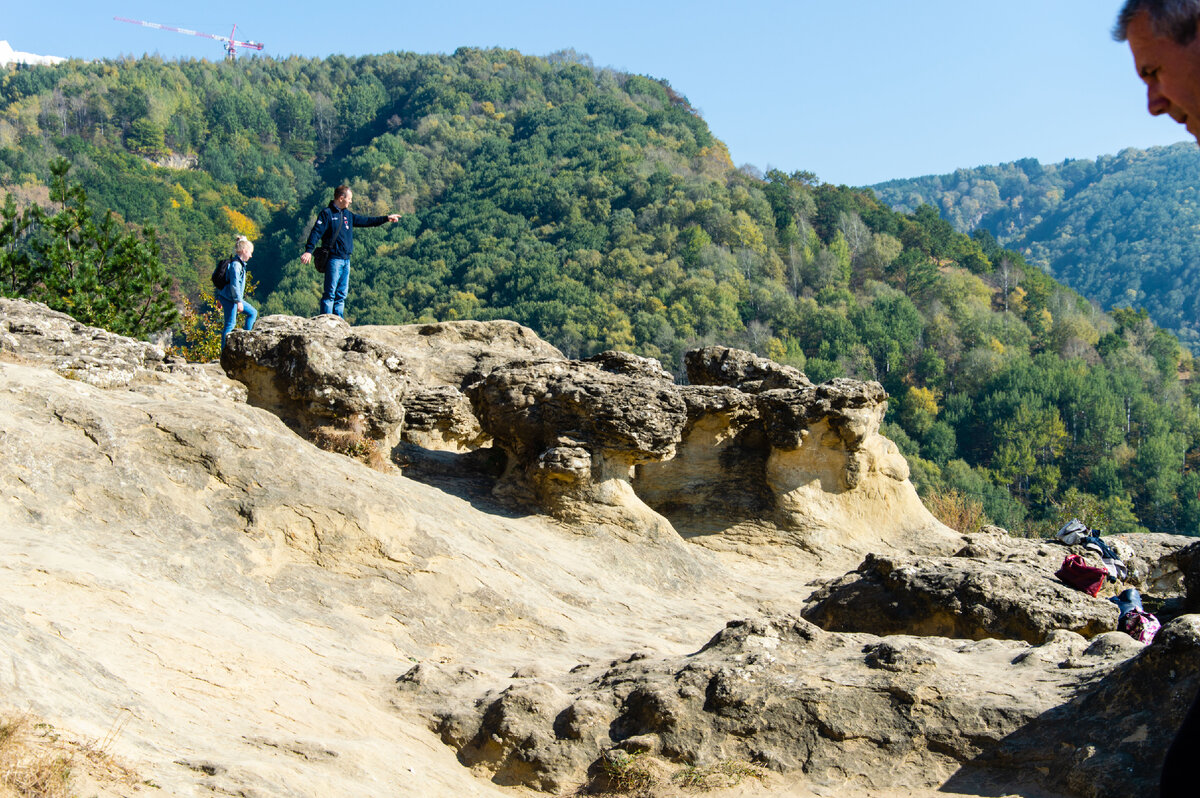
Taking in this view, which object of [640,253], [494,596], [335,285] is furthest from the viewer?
[640,253]

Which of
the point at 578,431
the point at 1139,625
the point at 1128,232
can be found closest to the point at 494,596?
the point at 578,431

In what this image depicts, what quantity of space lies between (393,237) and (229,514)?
2910 inches

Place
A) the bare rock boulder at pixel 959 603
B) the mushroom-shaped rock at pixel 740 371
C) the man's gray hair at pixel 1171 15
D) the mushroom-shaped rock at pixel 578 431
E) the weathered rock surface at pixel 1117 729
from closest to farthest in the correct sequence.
Result: the man's gray hair at pixel 1171 15
the weathered rock surface at pixel 1117 729
the bare rock boulder at pixel 959 603
the mushroom-shaped rock at pixel 578 431
the mushroom-shaped rock at pixel 740 371

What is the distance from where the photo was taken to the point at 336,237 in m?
13.3

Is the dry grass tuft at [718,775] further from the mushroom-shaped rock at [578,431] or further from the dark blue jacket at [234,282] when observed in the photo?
the dark blue jacket at [234,282]

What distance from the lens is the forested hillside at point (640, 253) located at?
68.2 metres

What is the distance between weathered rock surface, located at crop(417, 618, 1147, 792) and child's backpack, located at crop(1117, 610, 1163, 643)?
1.92 m

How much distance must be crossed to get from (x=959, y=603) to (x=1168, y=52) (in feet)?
27.6

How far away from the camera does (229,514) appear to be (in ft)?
27.3

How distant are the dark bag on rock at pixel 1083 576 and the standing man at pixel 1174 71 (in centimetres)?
937

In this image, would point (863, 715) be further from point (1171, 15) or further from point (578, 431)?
point (578, 431)

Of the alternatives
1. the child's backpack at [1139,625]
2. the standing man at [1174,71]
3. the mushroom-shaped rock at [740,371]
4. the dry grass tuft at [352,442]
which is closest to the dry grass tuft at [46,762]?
the standing man at [1174,71]

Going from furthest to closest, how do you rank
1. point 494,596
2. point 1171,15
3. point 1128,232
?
point 1128,232 < point 494,596 < point 1171,15

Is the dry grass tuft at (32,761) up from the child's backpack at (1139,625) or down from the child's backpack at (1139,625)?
up
